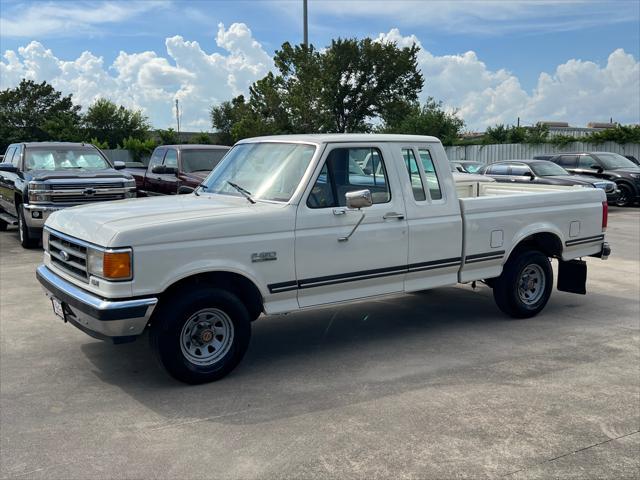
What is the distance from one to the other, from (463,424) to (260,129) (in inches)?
1564

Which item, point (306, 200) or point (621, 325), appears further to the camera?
point (621, 325)

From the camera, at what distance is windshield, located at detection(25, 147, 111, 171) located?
12.8 metres

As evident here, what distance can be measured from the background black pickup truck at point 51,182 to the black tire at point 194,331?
747cm

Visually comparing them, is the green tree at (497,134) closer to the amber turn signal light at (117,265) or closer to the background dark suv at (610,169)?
the background dark suv at (610,169)

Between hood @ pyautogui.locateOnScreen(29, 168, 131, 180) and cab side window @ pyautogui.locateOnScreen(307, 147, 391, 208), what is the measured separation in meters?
7.50

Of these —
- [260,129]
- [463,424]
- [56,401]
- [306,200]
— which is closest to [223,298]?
[306,200]

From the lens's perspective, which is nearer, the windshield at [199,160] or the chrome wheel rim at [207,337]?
the chrome wheel rim at [207,337]

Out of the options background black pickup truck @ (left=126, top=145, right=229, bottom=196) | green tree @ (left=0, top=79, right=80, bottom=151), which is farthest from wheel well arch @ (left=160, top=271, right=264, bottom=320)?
green tree @ (left=0, top=79, right=80, bottom=151)

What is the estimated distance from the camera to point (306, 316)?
7379mm

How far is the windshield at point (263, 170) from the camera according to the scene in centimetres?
569

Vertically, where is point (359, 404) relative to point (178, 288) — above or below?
below

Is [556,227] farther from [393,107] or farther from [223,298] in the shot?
[393,107]

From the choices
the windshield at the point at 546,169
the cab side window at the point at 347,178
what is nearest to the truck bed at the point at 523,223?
the cab side window at the point at 347,178

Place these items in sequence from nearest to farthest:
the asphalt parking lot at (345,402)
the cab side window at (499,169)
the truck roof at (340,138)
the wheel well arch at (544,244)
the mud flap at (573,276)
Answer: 1. the asphalt parking lot at (345,402)
2. the truck roof at (340,138)
3. the wheel well arch at (544,244)
4. the mud flap at (573,276)
5. the cab side window at (499,169)
